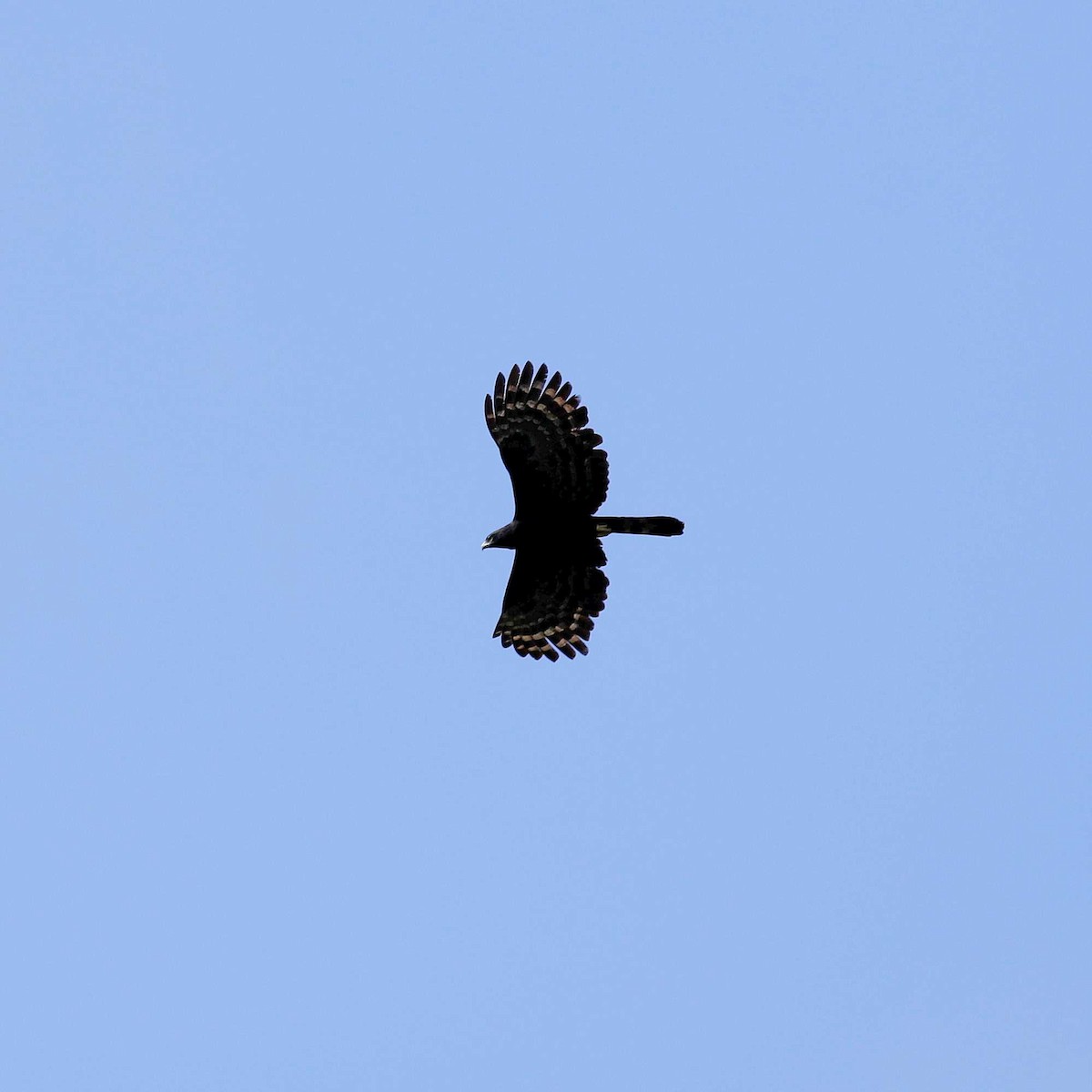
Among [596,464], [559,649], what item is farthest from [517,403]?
[559,649]

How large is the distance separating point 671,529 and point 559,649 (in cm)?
322

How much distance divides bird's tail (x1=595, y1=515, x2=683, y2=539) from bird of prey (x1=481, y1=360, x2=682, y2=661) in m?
0.02

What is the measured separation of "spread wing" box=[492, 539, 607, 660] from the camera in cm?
3953

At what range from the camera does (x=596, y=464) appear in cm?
3834

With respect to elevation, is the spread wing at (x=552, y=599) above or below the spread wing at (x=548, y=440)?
below

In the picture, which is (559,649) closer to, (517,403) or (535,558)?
(535,558)

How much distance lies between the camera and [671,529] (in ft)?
126

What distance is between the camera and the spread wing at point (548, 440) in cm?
3828

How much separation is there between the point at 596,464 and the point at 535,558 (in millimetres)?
2350

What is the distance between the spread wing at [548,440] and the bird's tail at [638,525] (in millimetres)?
360

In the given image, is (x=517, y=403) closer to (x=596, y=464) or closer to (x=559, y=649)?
(x=596, y=464)

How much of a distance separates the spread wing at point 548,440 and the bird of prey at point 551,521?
0.05 feet

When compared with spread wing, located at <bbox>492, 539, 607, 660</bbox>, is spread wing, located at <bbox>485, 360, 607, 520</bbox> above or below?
above

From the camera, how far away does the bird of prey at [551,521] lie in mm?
38375
